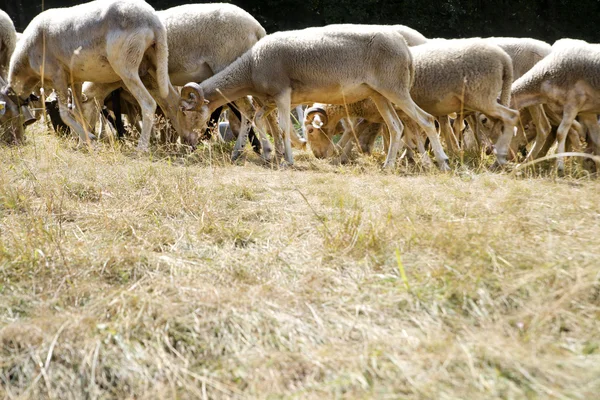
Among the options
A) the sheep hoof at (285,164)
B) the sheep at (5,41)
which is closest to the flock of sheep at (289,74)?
the sheep hoof at (285,164)

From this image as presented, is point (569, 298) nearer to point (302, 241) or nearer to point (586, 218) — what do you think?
point (586, 218)

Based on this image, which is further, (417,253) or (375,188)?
(375,188)

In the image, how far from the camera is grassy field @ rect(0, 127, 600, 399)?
266 cm

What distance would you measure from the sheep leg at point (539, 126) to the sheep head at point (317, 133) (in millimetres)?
2636

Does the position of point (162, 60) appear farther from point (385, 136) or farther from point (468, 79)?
point (468, 79)

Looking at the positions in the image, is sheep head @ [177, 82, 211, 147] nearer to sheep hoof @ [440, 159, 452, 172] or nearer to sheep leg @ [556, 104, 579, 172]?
sheep hoof @ [440, 159, 452, 172]

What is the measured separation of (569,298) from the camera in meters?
3.04

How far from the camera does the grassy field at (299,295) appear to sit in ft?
8.73

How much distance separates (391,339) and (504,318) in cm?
54

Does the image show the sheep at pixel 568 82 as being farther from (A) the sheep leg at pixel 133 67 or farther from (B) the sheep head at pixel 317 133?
(A) the sheep leg at pixel 133 67

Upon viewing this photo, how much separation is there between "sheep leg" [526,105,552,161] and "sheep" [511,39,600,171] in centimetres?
64

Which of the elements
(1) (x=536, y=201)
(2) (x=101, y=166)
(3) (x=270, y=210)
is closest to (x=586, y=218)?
(1) (x=536, y=201)

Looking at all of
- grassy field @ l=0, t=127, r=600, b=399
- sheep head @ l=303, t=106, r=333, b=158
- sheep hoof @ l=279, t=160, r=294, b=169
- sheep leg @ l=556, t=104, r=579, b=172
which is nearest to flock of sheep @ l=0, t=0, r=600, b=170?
sheep leg @ l=556, t=104, r=579, b=172

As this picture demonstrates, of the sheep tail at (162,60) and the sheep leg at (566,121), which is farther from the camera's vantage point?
the sheep tail at (162,60)
